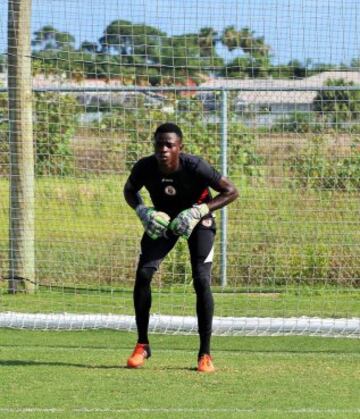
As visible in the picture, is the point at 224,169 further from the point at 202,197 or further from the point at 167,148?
the point at 167,148

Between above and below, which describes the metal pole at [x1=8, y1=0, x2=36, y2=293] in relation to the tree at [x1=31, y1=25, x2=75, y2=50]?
below

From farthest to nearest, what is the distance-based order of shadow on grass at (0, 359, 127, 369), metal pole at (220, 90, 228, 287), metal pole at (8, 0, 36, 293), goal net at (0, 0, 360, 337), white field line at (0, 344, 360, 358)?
metal pole at (220, 90, 228, 287) < metal pole at (8, 0, 36, 293) < goal net at (0, 0, 360, 337) < white field line at (0, 344, 360, 358) < shadow on grass at (0, 359, 127, 369)

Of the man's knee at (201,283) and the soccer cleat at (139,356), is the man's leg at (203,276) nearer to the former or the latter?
the man's knee at (201,283)

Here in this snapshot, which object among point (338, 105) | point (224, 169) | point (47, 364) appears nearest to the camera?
point (47, 364)

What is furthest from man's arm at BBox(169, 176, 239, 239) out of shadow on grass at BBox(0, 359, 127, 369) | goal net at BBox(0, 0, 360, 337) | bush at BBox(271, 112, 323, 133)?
bush at BBox(271, 112, 323, 133)

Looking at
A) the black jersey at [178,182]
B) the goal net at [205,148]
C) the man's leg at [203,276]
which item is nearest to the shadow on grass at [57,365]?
the man's leg at [203,276]

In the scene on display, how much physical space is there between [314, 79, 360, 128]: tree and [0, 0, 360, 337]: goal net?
0.02 meters

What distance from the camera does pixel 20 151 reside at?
13000 mm

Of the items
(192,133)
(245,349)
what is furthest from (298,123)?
(245,349)

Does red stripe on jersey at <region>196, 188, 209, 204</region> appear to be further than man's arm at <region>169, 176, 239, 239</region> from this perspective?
Yes

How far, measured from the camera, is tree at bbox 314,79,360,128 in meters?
12.6

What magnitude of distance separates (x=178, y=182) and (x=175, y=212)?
0.25m

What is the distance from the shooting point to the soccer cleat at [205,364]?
8.83 meters

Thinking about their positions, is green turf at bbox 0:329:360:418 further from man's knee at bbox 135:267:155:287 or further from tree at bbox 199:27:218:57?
tree at bbox 199:27:218:57
